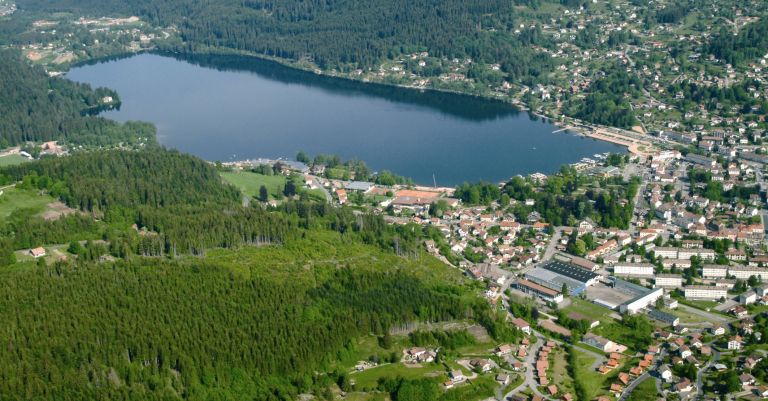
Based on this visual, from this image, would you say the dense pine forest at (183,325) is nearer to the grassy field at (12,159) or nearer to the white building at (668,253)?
the white building at (668,253)

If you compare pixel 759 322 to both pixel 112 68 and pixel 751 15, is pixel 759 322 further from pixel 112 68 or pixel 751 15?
pixel 112 68

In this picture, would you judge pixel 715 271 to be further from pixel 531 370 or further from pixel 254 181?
pixel 254 181

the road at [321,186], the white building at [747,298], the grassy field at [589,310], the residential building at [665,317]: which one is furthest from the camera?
the road at [321,186]

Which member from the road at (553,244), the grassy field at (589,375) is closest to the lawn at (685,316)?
the grassy field at (589,375)

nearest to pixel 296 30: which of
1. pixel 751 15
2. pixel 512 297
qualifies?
pixel 751 15

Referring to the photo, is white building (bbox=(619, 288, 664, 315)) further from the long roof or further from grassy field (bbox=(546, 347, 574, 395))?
grassy field (bbox=(546, 347, 574, 395))
